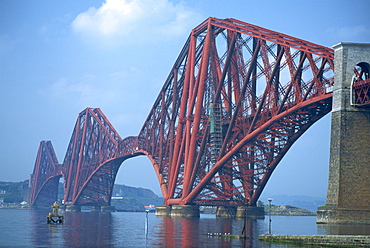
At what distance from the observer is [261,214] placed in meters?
101

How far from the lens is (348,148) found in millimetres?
64000

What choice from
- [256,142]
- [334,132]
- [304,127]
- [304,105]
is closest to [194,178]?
[256,142]

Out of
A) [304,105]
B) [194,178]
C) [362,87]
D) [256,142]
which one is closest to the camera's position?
[362,87]

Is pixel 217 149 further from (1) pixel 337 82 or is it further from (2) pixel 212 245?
(2) pixel 212 245

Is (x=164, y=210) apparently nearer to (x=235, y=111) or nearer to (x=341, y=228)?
(x=235, y=111)

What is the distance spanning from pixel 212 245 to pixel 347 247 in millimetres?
11102

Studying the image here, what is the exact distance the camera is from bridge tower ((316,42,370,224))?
208 ft

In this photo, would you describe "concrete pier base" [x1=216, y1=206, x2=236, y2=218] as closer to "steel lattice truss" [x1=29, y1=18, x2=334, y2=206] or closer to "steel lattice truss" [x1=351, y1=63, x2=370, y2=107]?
"steel lattice truss" [x1=29, y1=18, x2=334, y2=206]

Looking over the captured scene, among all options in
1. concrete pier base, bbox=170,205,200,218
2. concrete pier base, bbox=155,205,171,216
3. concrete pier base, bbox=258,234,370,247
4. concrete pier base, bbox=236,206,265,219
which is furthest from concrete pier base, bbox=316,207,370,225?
concrete pier base, bbox=155,205,171,216

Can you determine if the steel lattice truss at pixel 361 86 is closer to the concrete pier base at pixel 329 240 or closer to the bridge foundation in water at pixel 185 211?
the concrete pier base at pixel 329 240

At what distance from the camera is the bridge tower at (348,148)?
2490 inches

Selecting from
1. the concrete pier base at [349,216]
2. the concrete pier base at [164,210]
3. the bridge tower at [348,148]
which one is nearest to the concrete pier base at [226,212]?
the concrete pier base at [164,210]

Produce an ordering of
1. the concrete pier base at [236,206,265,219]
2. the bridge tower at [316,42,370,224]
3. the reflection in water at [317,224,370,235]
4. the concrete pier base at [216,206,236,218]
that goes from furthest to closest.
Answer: the concrete pier base at [216,206,236,218]
the concrete pier base at [236,206,265,219]
the bridge tower at [316,42,370,224]
the reflection in water at [317,224,370,235]

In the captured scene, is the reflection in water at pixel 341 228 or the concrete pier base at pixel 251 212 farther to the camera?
the concrete pier base at pixel 251 212
